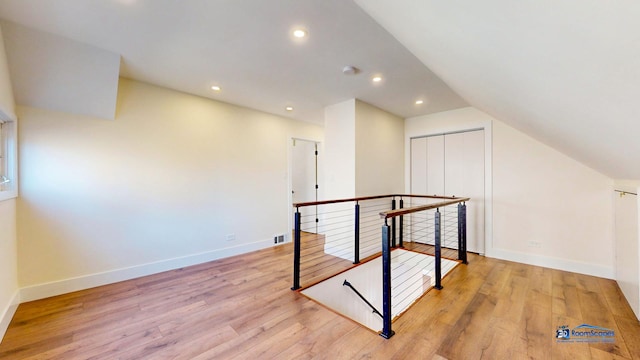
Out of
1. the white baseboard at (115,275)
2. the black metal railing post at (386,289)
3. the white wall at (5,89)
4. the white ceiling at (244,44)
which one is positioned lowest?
the white baseboard at (115,275)

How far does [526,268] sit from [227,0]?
4.43 m

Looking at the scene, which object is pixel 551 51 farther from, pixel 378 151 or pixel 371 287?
pixel 371 287

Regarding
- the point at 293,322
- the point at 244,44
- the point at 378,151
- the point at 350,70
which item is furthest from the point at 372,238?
the point at 244,44

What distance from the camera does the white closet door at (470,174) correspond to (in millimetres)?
3865

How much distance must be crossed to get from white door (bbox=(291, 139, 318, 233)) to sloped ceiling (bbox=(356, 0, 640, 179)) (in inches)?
154

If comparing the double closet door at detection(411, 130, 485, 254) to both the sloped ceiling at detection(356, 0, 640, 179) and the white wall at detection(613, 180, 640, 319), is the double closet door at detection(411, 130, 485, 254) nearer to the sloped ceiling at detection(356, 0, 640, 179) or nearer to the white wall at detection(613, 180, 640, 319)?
the white wall at detection(613, 180, 640, 319)

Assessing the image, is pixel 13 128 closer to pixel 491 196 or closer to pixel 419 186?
pixel 419 186

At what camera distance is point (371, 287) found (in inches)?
137

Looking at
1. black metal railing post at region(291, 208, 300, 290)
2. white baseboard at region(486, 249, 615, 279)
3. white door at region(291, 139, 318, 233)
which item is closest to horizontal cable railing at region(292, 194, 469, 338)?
black metal railing post at region(291, 208, 300, 290)

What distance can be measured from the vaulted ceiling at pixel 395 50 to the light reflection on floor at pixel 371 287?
6.88 ft

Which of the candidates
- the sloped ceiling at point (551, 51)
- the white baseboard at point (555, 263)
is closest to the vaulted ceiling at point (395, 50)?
the sloped ceiling at point (551, 51)

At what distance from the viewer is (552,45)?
2.69ft

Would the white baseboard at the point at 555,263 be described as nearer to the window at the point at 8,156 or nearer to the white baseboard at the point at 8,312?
the white baseboard at the point at 8,312

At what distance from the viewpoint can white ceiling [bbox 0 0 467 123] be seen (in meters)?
1.75
